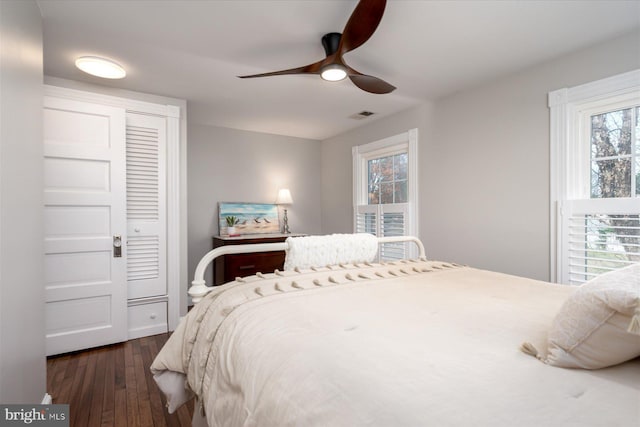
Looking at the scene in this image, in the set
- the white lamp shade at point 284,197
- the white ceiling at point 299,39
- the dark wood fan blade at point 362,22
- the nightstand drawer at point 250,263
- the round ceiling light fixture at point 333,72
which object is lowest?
the nightstand drawer at point 250,263

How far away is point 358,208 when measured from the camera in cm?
434

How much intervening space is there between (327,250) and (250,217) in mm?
2882

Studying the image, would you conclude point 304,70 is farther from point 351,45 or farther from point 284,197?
point 284,197

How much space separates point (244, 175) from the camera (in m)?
4.46

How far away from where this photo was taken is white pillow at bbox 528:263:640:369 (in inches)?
25.2

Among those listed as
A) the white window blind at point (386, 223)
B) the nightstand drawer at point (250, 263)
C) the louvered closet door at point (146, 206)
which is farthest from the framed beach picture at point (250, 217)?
the white window blind at point (386, 223)

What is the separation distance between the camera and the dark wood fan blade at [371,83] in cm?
217

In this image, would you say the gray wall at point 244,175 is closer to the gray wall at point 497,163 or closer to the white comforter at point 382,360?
the gray wall at point 497,163

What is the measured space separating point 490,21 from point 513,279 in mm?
1575

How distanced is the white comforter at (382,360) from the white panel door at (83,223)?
1.84 metres

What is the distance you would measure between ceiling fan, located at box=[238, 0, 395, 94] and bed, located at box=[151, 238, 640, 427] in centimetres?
136

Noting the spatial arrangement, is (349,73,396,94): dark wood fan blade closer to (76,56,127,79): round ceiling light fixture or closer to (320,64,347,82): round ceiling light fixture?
(320,64,347,82): round ceiling light fixture

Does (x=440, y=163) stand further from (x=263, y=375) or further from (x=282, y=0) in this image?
(x=263, y=375)

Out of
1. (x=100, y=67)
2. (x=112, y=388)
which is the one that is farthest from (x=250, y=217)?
(x=112, y=388)
